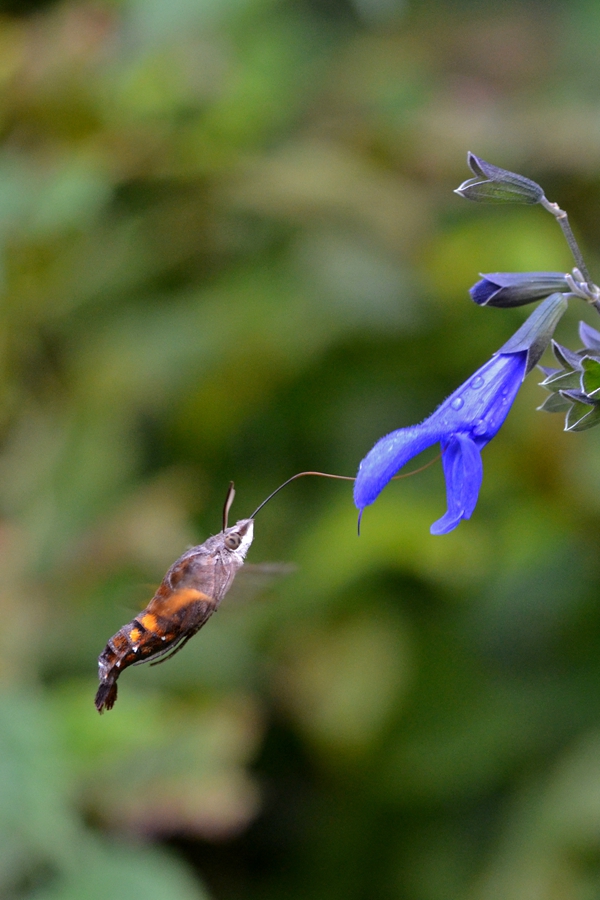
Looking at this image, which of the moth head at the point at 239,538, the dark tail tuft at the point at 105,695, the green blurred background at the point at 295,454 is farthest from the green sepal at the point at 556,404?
the green blurred background at the point at 295,454

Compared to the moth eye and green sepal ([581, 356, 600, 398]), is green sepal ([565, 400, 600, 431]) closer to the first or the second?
green sepal ([581, 356, 600, 398])

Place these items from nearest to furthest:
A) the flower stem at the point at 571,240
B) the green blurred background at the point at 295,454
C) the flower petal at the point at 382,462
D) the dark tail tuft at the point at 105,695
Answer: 1. the flower stem at the point at 571,240
2. the flower petal at the point at 382,462
3. the dark tail tuft at the point at 105,695
4. the green blurred background at the point at 295,454

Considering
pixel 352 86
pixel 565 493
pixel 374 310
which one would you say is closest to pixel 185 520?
pixel 374 310

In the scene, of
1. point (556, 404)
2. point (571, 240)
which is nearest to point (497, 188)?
point (571, 240)

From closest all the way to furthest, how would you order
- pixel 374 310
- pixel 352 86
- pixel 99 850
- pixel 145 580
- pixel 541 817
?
1. pixel 99 850
2. pixel 541 817
3. pixel 145 580
4. pixel 374 310
5. pixel 352 86

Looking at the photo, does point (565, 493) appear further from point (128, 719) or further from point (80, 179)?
→ point (80, 179)

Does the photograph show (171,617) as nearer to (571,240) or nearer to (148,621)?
(148,621)

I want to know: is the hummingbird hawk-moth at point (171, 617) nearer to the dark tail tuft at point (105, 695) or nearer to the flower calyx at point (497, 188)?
the dark tail tuft at point (105, 695)
